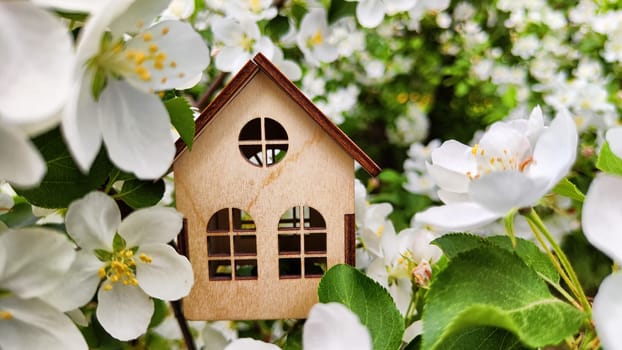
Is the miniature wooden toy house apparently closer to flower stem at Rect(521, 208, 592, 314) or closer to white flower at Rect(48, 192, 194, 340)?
white flower at Rect(48, 192, 194, 340)

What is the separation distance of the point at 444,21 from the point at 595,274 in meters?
1.50

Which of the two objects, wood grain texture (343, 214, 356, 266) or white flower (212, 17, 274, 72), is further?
white flower (212, 17, 274, 72)

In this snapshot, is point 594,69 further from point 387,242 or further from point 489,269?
point 489,269

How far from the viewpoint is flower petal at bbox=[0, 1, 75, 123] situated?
0.36 m

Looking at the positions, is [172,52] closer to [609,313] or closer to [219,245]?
[219,245]

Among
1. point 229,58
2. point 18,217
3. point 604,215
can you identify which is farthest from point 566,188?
point 18,217

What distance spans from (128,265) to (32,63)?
336mm

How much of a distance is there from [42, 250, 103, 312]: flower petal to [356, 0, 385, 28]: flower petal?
66 centimetres

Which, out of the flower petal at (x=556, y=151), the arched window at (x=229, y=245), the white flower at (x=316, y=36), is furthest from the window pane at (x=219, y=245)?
the white flower at (x=316, y=36)

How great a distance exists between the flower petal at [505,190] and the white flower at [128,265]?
1.10 feet

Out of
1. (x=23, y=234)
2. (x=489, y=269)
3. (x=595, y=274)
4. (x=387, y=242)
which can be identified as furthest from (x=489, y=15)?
(x=23, y=234)

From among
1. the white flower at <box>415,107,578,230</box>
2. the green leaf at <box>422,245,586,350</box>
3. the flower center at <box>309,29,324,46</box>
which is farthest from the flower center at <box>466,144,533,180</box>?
the flower center at <box>309,29,324,46</box>

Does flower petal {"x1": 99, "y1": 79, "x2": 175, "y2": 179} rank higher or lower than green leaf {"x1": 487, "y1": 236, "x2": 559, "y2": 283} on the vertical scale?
higher

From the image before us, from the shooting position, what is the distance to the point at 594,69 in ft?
7.23
